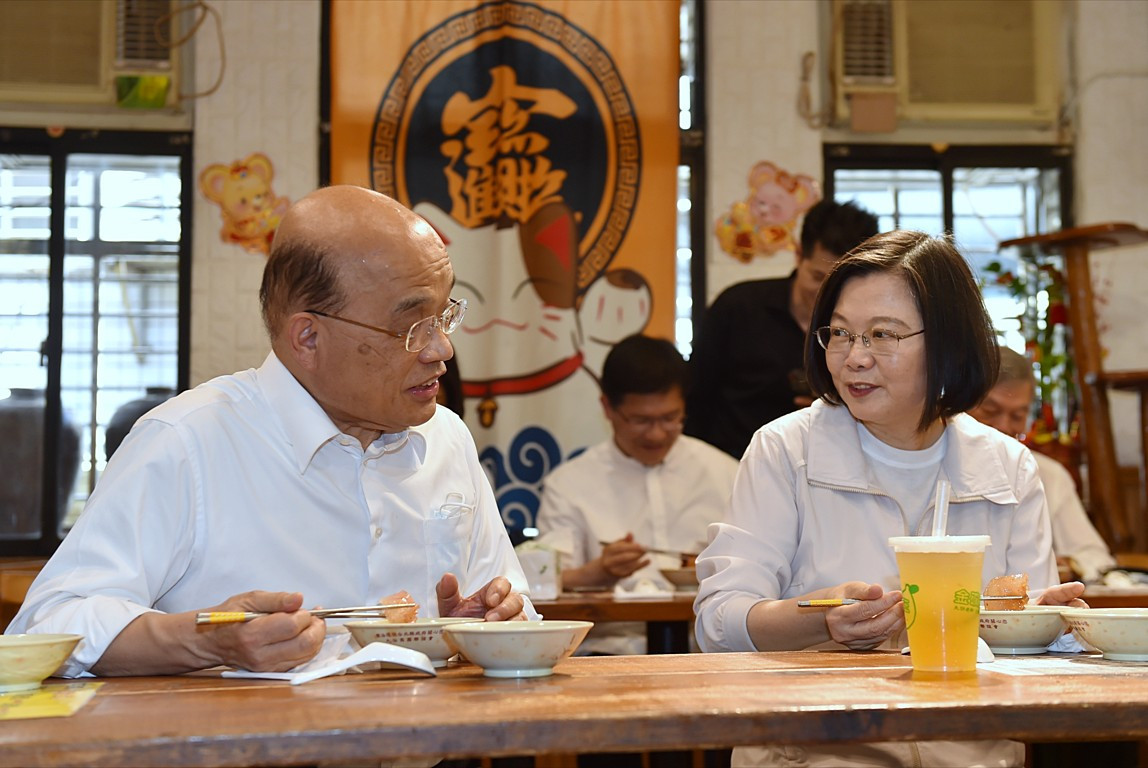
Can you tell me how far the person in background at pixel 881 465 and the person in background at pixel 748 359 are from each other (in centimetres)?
196

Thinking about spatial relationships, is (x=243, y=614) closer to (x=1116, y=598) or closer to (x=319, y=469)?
(x=319, y=469)

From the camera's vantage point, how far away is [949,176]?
6.00 m

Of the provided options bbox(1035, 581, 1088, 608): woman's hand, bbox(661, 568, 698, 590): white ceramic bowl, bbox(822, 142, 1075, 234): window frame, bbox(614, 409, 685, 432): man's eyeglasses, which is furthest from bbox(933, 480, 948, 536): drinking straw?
bbox(822, 142, 1075, 234): window frame

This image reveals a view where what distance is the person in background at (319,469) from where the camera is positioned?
1731 millimetres

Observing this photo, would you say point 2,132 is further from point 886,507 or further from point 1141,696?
point 1141,696

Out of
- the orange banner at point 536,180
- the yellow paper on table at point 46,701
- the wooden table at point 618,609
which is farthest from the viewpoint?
the orange banner at point 536,180

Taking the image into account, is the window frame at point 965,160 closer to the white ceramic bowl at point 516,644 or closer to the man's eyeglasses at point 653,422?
the man's eyeglasses at point 653,422

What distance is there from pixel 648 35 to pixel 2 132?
2881 mm

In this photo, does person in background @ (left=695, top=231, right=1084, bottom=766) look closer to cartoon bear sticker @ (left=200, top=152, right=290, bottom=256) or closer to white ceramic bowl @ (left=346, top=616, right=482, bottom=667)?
white ceramic bowl @ (left=346, top=616, right=482, bottom=667)

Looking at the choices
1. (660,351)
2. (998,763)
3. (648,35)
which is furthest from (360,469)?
(648,35)

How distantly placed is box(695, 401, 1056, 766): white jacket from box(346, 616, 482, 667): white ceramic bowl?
1.89ft

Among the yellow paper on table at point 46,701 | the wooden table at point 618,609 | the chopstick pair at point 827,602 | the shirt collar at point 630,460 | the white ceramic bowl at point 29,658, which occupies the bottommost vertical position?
the wooden table at point 618,609

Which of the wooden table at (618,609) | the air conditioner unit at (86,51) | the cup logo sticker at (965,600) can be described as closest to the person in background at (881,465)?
the cup logo sticker at (965,600)

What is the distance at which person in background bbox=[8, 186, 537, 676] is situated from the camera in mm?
1731
